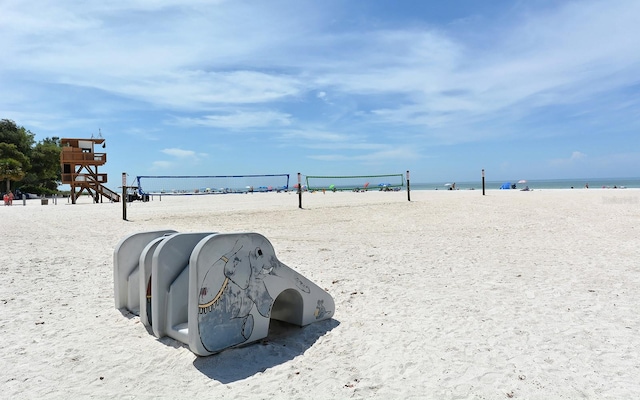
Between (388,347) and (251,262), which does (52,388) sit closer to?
(251,262)

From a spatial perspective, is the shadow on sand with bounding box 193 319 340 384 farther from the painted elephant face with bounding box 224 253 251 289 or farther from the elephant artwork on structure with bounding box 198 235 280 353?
the painted elephant face with bounding box 224 253 251 289

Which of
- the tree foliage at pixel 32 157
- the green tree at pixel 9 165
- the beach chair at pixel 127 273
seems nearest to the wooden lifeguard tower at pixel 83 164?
the green tree at pixel 9 165

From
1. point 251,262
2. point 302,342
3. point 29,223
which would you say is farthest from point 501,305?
point 29,223

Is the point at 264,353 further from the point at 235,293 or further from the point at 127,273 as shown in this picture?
the point at 127,273

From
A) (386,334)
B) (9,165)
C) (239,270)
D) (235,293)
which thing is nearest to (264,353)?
(235,293)

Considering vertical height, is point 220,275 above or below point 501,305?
above

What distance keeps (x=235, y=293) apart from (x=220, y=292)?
145 millimetres

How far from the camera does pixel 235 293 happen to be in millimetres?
3479

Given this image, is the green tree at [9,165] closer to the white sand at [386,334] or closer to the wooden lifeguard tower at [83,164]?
the wooden lifeguard tower at [83,164]

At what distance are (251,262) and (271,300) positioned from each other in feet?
1.32

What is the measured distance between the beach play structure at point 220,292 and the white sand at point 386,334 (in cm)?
15

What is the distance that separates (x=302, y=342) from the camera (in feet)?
12.4

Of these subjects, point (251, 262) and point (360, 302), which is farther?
point (360, 302)

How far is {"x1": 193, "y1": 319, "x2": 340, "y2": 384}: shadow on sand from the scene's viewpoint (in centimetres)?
321
